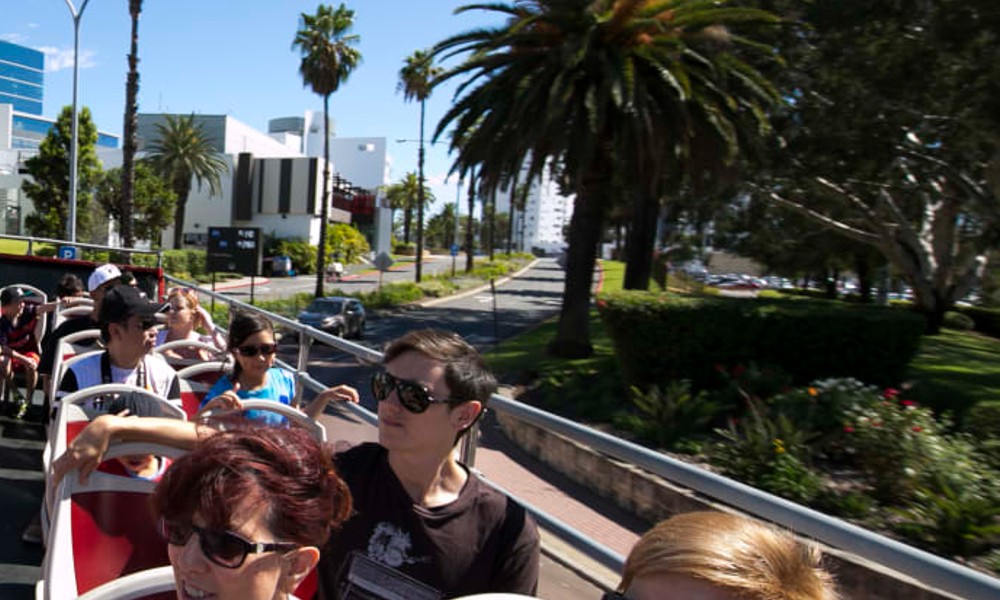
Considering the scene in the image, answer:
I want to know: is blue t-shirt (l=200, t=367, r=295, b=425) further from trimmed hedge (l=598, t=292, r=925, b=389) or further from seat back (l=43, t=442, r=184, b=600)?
trimmed hedge (l=598, t=292, r=925, b=389)

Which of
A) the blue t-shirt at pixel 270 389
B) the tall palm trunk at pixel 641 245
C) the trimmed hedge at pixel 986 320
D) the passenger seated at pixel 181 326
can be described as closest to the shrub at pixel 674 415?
the passenger seated at pixel 181 326

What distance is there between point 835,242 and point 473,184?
19207mm

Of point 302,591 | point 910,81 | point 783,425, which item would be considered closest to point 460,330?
point 910,81

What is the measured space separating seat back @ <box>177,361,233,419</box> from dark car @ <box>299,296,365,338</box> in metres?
18.8

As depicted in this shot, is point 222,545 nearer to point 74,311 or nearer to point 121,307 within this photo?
point 121,307

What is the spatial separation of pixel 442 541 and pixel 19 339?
21.9 feet

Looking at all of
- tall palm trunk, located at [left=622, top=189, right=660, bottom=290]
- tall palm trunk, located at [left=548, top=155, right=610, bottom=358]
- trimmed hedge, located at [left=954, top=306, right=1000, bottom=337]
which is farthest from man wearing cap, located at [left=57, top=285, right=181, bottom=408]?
trimmed hedge, located at [left=954, top=306, right=1000, bottom=337]

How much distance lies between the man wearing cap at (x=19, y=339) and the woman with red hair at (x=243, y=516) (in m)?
6.33

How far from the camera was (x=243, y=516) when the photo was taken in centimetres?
142

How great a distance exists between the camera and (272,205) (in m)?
64.6

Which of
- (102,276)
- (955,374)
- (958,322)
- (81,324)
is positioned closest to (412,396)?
(81,324)

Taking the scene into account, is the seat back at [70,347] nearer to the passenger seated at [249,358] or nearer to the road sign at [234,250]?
the passenger seated at [249,358]

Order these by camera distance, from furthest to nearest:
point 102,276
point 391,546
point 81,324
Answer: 1. point 102,276
2. point 81,324
3. point 391,546

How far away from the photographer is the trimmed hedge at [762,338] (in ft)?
35.9
